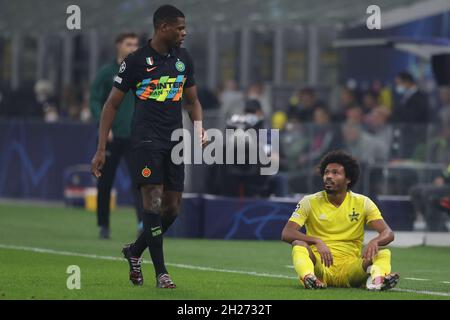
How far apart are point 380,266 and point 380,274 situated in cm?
7

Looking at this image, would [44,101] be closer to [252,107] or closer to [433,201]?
[252,107]

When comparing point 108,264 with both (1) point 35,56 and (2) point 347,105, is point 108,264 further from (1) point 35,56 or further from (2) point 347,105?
(1) point 35,56

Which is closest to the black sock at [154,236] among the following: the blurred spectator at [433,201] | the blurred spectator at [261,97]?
the blurred spectator at [433,201]

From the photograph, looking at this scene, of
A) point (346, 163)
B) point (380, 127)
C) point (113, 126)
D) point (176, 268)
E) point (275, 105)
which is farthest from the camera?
point (275, 105)

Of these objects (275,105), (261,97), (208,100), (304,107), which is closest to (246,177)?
(304,107)

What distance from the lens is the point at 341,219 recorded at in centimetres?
1208

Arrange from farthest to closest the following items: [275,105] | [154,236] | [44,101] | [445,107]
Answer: [44,101]
[275,105]
[445,107]
[154,236]

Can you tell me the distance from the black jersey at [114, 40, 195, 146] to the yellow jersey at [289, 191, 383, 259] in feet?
4.08

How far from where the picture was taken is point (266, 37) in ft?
126

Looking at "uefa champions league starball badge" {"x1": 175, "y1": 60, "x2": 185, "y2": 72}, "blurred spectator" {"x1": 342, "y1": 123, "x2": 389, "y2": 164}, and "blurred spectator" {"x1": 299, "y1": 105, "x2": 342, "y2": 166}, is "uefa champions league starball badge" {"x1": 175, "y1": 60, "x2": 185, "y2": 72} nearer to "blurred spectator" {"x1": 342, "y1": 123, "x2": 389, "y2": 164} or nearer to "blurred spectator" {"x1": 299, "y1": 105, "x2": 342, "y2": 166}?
"blurred spectator" {"x1": 342, "y1": 123, "x2": 389, "y2": 164}

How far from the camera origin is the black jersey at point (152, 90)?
466 inches

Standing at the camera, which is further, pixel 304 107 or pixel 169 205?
pixel 304 107

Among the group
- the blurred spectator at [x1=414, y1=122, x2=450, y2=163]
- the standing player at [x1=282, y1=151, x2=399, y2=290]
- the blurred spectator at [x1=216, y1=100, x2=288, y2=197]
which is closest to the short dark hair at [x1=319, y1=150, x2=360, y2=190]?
the standing player at [x1=282, y1=151, x2=399, y2=290]

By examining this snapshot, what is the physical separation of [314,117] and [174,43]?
13.8 meters
